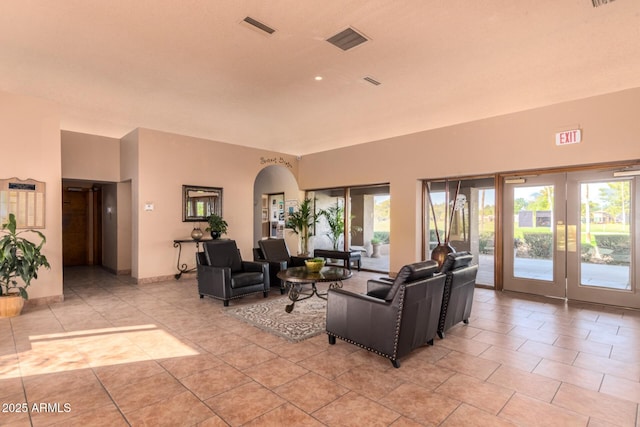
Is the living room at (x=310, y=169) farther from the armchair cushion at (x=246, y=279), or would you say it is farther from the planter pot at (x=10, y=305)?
the armchair cushion at (x=246, y=279)

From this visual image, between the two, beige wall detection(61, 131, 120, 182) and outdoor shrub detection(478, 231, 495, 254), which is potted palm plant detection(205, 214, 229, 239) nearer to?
beige wall detection(61, 131, 120, 182)

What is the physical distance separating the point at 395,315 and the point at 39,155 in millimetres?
5672

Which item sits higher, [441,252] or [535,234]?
[535,234]

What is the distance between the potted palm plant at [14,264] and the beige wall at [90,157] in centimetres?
270

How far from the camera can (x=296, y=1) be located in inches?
130

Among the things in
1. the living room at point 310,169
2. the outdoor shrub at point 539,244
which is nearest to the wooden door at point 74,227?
the living room at point 310,169

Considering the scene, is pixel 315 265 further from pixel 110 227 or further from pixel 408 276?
pixel 110 227

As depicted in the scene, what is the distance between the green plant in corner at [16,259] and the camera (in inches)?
174

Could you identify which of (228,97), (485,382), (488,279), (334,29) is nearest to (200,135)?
(228,97)

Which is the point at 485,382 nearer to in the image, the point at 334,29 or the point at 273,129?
the point at 334,29

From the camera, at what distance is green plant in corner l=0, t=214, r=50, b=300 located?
174 inches

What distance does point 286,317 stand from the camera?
14.4 ft

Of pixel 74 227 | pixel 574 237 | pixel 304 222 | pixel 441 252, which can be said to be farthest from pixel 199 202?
pixel 574 237

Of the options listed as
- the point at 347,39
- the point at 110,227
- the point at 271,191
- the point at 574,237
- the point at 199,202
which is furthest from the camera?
the point at 271,191
